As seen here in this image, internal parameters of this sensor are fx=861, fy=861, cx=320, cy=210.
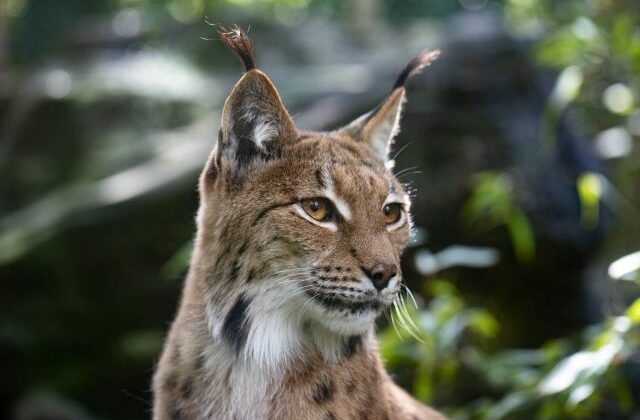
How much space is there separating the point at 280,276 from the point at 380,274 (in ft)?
1.42

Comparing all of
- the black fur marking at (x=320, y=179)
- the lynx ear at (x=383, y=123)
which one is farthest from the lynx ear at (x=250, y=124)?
the lynx ear at (x=383, y=123)

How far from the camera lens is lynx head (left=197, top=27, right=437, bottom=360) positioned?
11.9ft

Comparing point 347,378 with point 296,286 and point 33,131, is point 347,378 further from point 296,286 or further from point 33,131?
point 33,131

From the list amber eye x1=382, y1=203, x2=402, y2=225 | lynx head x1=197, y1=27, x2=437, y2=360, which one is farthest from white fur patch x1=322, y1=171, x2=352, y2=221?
amber eye x1=382, y1=203, x2=402, y2=225

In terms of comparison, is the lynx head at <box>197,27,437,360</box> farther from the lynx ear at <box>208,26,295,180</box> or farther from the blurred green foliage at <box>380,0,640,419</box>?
the blurred green foliage at <box>380,0,640,419</box>

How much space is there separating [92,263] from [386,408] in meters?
5.30

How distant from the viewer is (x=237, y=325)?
3807 millimetres

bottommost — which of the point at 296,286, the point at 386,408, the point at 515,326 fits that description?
the point at 515,326

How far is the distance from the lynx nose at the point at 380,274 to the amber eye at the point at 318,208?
0.32m

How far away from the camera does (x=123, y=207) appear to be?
858cm

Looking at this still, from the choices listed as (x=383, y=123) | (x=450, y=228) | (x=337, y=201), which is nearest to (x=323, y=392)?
(x=337, y=201)

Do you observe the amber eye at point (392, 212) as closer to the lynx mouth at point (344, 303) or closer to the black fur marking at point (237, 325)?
the lynx mouth at point (344, 303)

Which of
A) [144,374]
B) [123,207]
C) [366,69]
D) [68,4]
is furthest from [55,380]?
[68,4]

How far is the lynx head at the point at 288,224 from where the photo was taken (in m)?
3.62
